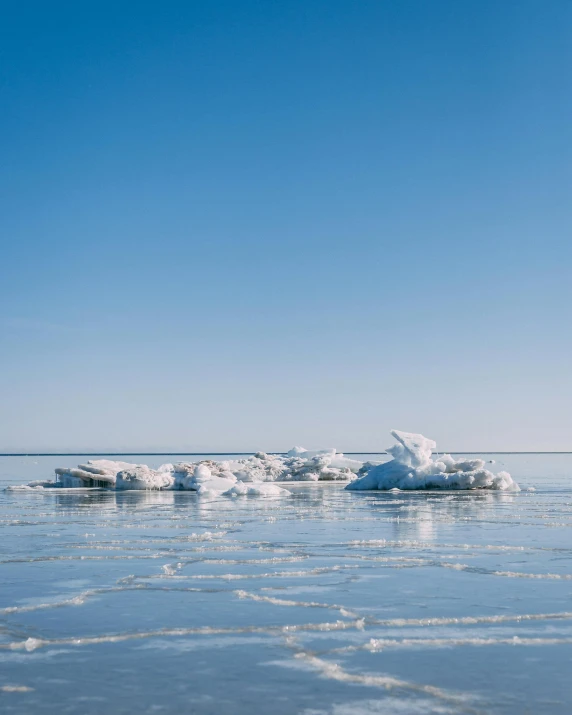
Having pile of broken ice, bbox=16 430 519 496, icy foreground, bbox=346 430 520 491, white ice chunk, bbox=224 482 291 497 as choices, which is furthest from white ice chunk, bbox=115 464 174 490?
icy foreground, bbox=346 430 520 491

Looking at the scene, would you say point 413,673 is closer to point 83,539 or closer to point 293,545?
point 293,545

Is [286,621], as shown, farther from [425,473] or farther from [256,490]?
[425,473]

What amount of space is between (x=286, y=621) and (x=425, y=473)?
58.2ft

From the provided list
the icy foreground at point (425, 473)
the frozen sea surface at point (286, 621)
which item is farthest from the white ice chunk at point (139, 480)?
the frozen sea surface at point (286, 621)

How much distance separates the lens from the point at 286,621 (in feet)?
16.3

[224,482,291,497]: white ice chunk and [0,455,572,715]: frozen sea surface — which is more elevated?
[0,455,572,715]: frozen sea surface

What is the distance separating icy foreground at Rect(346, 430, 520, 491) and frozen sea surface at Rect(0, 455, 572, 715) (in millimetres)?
10827

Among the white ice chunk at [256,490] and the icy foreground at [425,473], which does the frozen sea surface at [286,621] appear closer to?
the white ice chunk at [256,490]

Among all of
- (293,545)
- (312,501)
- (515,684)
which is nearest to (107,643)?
(515,684)

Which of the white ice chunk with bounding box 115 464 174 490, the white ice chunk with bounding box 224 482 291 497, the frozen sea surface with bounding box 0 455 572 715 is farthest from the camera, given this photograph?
the white ice chunk with bounding box 115 464 174 490

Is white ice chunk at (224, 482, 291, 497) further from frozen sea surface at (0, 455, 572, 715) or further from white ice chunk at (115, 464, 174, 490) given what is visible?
frozen sea surface at (0, 455, 572, 715)

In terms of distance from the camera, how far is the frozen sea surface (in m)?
3.51

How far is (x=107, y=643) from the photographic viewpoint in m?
4.43

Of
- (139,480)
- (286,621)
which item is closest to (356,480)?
(139,480)
